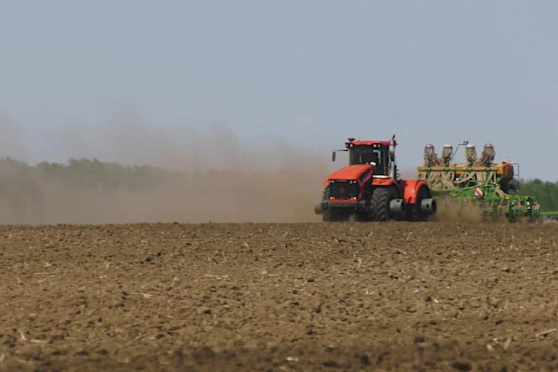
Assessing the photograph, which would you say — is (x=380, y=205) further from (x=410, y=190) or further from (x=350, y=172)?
(x=410, y=190)

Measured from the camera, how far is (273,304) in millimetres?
12008

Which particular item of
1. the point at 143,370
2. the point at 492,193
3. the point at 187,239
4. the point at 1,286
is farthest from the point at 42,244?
the point at 492,193

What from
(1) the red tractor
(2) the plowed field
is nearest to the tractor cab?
(1) the red tractor

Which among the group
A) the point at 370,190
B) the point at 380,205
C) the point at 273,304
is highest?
the point at 370,190

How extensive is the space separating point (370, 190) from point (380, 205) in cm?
78

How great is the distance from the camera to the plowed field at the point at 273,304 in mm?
9438

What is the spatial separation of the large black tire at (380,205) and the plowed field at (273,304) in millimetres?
7538

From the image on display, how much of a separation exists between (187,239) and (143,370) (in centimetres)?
1083

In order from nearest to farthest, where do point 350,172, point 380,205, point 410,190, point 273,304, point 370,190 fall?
point 273,304 < point 380,205 < point 350,172 < point 370,190 < point 410,190

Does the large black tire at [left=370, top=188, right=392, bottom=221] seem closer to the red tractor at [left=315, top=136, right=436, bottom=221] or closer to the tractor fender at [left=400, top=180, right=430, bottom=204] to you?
the red tractor at [left=315, top=136, right=436, bottom=221]

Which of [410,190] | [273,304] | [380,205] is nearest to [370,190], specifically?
[380,205]

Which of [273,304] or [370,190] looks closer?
[273,304]

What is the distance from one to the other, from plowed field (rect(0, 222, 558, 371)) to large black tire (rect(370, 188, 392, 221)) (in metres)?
7.54

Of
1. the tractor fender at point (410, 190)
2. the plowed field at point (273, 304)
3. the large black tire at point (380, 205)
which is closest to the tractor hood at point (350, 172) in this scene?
the large black tire at point (380, 205)
